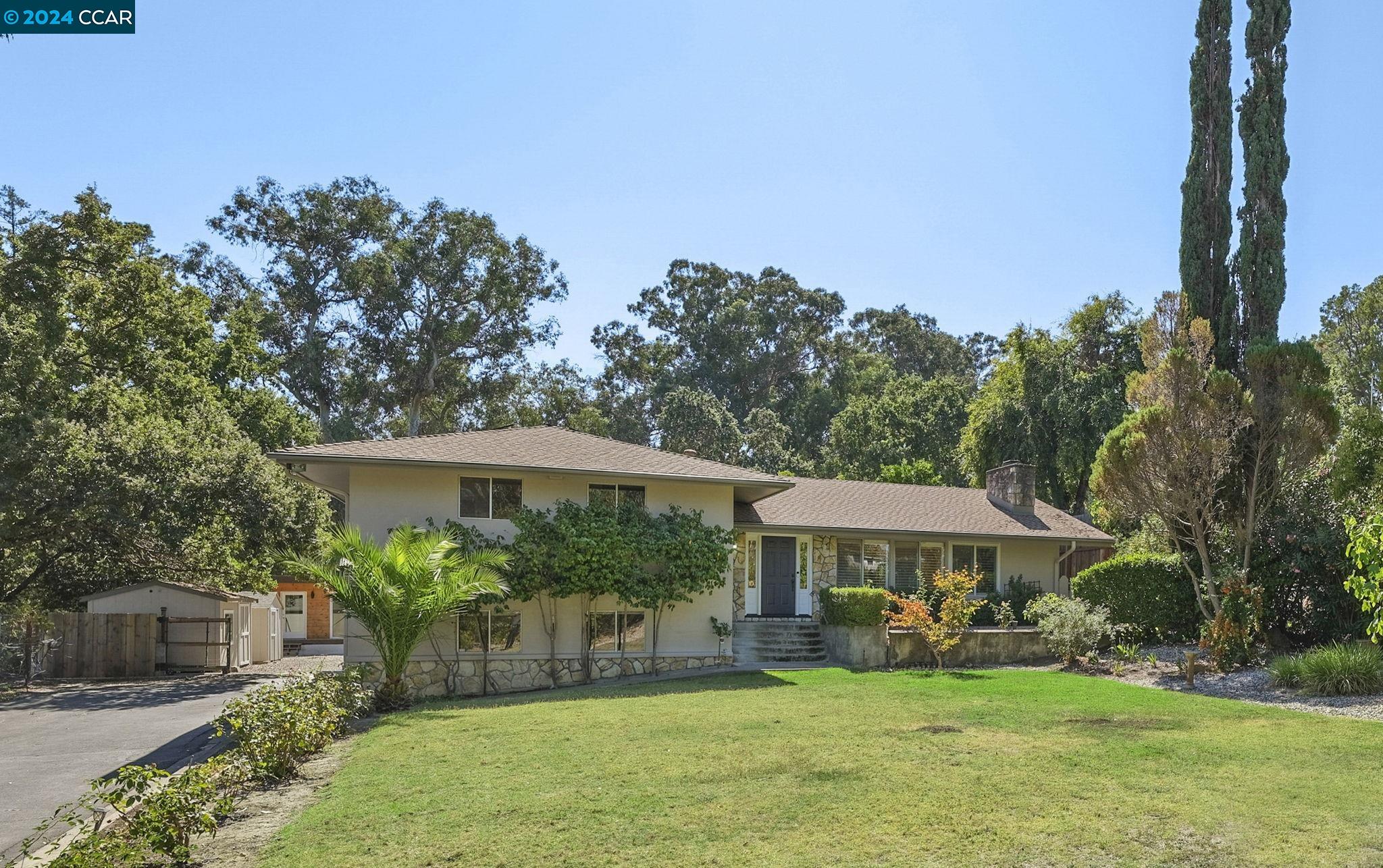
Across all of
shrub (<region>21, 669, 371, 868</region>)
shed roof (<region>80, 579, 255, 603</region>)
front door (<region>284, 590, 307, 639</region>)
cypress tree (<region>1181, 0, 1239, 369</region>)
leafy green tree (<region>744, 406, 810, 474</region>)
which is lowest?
front door (<region>284, 590, 307, 639</region>)

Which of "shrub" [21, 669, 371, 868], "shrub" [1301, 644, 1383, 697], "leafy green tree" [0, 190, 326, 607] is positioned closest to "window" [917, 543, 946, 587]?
Result: "shrub" [1301, 644, 1383, 697]

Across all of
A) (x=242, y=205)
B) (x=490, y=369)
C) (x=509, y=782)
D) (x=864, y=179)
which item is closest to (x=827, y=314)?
(x=490, y=369)

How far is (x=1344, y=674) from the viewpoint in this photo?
14906 mm

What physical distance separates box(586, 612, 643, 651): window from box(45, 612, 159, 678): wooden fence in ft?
37.0

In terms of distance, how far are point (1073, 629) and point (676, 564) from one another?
7.92 m

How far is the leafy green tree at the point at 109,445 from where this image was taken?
21516 millimetres

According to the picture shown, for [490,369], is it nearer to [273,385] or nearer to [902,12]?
[273,385]

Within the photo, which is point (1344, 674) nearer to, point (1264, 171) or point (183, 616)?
point (1264, 171)

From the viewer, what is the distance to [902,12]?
48.5 ft

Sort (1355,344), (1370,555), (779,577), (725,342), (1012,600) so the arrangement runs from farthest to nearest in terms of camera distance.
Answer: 1. (725,342)
2. (1355,344)
3. (1012,600)
4. (779,577)
5. (1370,555)

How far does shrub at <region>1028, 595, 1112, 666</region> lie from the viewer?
19.5 meters

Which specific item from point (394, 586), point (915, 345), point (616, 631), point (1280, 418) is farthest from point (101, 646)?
point (915, 345)

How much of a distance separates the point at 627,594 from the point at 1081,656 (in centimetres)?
927

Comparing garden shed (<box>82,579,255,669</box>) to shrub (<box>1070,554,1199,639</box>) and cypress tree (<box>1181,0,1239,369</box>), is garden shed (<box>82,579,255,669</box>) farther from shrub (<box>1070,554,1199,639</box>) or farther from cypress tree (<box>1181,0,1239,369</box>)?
cypress tree (<box>1181,0,1239,369</box>)
